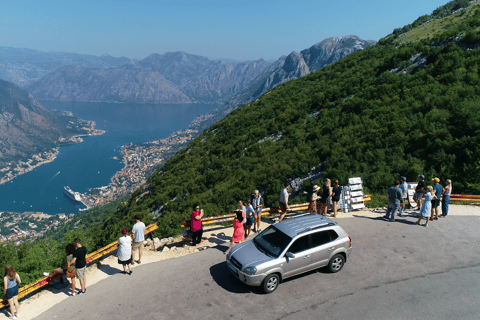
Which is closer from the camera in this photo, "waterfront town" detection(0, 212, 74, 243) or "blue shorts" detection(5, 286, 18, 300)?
"blue shorts" detection(5, 286, 18, 300)

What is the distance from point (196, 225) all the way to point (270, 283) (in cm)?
454

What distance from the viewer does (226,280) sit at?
9.76 metres

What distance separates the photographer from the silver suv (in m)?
8.76

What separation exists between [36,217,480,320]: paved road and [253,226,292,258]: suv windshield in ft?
3.97

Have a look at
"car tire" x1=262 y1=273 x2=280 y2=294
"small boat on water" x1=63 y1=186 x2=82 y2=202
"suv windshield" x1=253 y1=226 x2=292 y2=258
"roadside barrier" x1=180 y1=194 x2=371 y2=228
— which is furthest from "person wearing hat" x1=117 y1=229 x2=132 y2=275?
"small boat on water" x1=63 y1=186 x2=82 y2=202

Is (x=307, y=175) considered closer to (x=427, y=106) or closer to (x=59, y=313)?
(x=427, y=106)

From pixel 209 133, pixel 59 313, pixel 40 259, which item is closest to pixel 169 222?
pixel 40 259

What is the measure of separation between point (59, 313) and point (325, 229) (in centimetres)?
865

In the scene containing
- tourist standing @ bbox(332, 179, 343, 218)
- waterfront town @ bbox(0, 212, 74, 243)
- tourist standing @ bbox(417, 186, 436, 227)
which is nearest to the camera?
tourist standing @ bbox(417, 186, 436, 227)

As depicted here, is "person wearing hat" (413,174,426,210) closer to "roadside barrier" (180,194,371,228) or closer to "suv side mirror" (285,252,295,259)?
"roadside barrier" (180,194,371,228)

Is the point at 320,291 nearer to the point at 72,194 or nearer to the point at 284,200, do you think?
the point at 284,200

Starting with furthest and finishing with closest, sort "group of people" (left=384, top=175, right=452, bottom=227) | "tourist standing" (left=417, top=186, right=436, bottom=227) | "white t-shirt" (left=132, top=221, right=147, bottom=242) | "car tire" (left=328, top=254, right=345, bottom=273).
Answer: "group of people" (left=384, top=175, right=452, bottom=227) < "tourist standing" (left=417, top=186, right=436, bottom=227) < "white t-shirt" (left=132, top=221, right=147, bottom=242) < "car tire" (left=328, top=254, right=345, bottom=273)

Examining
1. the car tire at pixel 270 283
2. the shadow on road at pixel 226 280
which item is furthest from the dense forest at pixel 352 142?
the car tire at pixel 270 283

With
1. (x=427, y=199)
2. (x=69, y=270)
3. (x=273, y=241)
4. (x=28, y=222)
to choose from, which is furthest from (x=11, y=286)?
(x=28, y=222)
